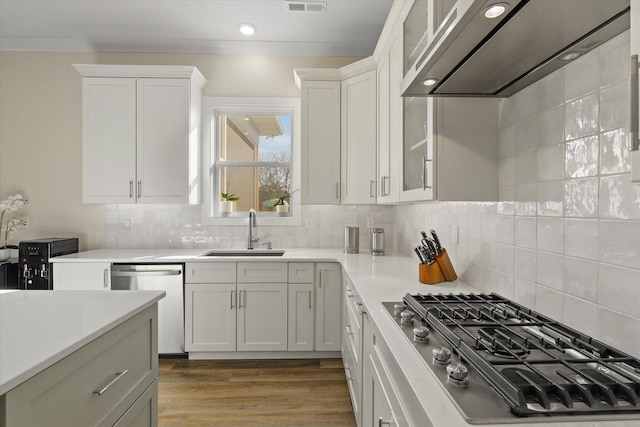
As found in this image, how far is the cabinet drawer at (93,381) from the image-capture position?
2.72ft

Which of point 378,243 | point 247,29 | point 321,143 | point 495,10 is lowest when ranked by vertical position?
point 378,243

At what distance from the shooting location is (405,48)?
6.72 ft

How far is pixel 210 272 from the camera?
3.04 metres

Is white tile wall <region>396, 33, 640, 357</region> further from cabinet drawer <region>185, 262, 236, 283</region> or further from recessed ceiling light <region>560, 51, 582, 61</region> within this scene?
cabinet drawer <region>185, 262, 236, 283</region>

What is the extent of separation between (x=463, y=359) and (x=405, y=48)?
169cm

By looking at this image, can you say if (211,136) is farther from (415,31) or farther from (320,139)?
(415,31)

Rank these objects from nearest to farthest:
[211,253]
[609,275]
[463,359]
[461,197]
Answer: [463,359], [609,275], [461,197], [211,253]

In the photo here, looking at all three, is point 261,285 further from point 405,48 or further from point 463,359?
point 463,359

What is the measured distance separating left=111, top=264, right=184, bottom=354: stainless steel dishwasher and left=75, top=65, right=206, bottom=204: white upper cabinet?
618mm

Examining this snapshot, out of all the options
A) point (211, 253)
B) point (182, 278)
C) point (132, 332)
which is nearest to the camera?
point (132, 332)

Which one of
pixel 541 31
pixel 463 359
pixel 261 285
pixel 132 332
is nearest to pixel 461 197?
→ pixel 541 31

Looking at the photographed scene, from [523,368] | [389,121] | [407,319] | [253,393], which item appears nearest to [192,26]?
[389,121]

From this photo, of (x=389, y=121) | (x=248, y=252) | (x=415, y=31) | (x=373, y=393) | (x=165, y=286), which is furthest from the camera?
(x=248, y=252)

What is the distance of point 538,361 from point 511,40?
86 cm
